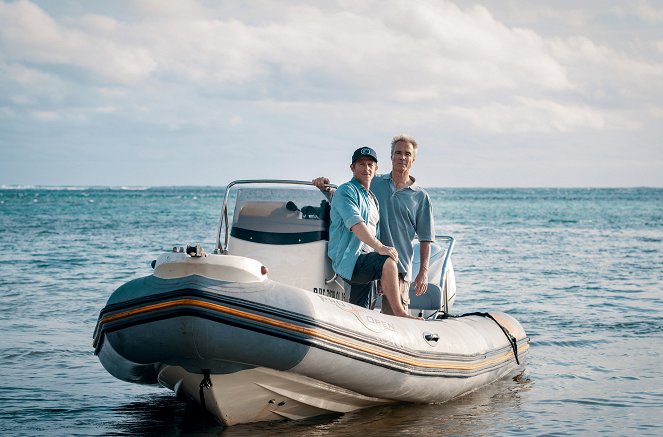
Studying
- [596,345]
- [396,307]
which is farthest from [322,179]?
[596,345]

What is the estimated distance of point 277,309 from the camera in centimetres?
539

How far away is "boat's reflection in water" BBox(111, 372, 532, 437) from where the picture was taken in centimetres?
632

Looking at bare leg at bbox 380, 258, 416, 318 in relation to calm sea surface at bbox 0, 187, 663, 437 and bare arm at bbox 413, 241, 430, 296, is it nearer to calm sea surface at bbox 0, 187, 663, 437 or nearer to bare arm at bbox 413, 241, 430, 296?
bare arm at bbox 413, 241, 430, 296

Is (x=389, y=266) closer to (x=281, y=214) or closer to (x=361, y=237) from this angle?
(x=361, y=237)

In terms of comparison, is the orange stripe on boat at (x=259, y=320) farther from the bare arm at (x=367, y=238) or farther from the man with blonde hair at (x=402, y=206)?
the man with blonde hair at (x=402, y=206)

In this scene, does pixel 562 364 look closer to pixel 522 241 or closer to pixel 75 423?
pixel 75 423

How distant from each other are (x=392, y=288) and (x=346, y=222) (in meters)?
0.59

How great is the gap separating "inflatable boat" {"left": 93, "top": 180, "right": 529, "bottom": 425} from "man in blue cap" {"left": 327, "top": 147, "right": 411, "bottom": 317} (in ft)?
0.83

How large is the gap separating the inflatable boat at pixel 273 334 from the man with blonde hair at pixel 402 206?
1.39 ft

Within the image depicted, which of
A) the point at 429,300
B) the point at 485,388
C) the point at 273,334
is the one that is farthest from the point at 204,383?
the point at 485,388

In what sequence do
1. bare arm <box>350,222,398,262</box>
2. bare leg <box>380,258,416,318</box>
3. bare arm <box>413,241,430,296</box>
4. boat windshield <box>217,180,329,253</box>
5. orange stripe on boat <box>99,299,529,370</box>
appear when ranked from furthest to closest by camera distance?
1. bare arm <box>413,241,430,296</box>
2. boat windshield <box>217,180,329,253</box>
3. bare leg <box>380,258,416,318</box>
4. bare arm <box>350,222,398,262</box>
5. orange stripe on boat <box>99,299,529,370</box>

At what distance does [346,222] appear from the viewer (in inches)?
248

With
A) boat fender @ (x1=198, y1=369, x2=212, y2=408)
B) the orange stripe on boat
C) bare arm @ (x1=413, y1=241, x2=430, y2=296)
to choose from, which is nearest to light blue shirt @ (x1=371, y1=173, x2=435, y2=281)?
bare arm @ (x1=413, y1=241, x2=430, y2=296)

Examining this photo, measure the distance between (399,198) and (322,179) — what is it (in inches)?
Answer: 23.9
